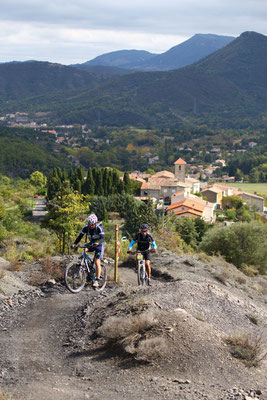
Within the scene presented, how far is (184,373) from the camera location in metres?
5.49

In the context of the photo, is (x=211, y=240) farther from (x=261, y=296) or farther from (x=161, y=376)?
(x=161, y=376)

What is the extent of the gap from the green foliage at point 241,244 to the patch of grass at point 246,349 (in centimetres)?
1653

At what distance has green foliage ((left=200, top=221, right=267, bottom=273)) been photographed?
23156mm

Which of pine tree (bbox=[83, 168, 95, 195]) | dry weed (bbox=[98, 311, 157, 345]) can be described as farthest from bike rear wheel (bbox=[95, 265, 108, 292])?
pine tree (bbox=[83, 168, 95, 195])

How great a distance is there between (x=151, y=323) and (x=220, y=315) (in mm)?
2032

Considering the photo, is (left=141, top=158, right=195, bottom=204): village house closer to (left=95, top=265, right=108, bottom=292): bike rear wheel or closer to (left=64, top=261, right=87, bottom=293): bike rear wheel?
(left=95, top=265, right=108, bottom=292): bike rear wheel

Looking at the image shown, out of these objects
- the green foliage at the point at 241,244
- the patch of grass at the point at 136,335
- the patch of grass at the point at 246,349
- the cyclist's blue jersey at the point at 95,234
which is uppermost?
the cyclist's blue jersey at the point at 95,234

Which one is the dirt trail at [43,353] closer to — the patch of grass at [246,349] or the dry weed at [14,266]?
the patch of grass at [246,349]

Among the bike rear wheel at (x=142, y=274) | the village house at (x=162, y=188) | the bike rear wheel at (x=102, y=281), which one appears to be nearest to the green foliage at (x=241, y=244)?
the bike rear wheel at (x=142, y=274)

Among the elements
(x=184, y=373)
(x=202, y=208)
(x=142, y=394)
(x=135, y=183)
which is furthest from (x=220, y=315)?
(x=135, y=183)

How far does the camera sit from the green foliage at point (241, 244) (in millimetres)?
23156

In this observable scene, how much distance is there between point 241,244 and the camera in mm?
23672

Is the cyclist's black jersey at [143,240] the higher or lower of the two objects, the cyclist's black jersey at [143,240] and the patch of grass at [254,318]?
the higher

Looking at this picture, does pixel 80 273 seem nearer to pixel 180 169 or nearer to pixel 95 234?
pixel 95 234
